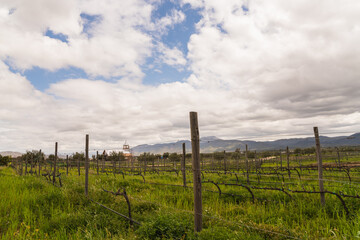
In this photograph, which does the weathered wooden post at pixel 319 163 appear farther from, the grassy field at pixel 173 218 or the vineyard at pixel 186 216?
the grassy field at pixel 173 218

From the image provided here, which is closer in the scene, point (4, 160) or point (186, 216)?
point (186, 216)

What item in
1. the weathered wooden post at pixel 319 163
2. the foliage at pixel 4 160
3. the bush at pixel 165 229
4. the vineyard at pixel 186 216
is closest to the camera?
the vineyard at pixel 186 216

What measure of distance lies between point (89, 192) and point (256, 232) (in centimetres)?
763

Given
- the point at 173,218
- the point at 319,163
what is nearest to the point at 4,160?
the point at 173,218

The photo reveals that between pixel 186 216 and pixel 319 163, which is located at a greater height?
pixel 319 163

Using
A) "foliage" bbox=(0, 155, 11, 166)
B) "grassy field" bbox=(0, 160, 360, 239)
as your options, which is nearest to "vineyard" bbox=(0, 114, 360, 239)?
"grassy field" bbox=(0, 160, 360, 239)

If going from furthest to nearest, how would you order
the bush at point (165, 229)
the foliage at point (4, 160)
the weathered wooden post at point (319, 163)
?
1. the foliage at point (4, 160)
2. the weathered wooden post at point (319, 163)
3. the bush at point (165, 229)

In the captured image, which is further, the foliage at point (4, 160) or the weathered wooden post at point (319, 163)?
the foliage at point (4, 160)

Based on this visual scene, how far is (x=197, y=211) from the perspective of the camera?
4.74m

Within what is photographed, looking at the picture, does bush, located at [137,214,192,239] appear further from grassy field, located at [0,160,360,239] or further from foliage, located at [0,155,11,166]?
foliage, located at [0,155,11,166]

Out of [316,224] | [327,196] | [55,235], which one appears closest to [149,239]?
[55,235]

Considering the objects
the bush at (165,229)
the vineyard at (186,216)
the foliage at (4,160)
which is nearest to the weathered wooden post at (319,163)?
the vineyard at (186,216)

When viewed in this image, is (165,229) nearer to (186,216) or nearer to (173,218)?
(173,218)

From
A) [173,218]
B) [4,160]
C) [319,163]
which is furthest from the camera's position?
[4,160]
